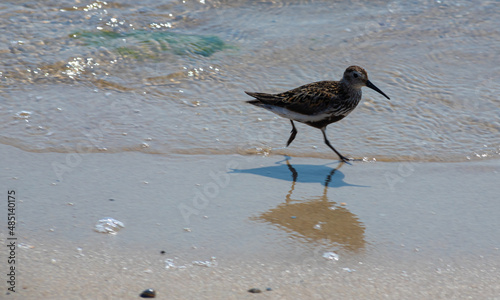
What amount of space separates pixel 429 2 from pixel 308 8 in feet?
7.33

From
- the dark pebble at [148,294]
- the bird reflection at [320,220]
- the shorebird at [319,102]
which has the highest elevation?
the shorebird at [319,102]

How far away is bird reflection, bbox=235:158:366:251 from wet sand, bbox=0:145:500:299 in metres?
0.02

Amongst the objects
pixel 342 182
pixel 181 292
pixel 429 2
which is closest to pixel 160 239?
pixel 181 292

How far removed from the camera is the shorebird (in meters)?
6.69

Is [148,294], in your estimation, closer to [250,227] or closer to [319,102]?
[250,227]

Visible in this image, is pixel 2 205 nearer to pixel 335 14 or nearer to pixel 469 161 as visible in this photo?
pixel 469 161

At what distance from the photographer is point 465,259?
15.0ft

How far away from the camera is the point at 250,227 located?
4.98 meters

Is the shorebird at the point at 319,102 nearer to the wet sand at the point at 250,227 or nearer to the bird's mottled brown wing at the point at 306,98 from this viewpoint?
the bird's mottled brown wing at the point at 306,98

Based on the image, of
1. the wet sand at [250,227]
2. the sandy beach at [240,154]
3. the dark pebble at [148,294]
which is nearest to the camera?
the dark pebble at [148,294]

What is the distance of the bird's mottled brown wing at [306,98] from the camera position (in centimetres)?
669

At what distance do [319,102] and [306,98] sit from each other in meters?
0.16

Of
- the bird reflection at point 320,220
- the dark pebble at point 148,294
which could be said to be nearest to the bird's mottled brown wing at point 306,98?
the bird reflection at point 320,220

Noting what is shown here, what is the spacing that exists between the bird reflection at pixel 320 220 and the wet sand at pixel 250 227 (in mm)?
16
